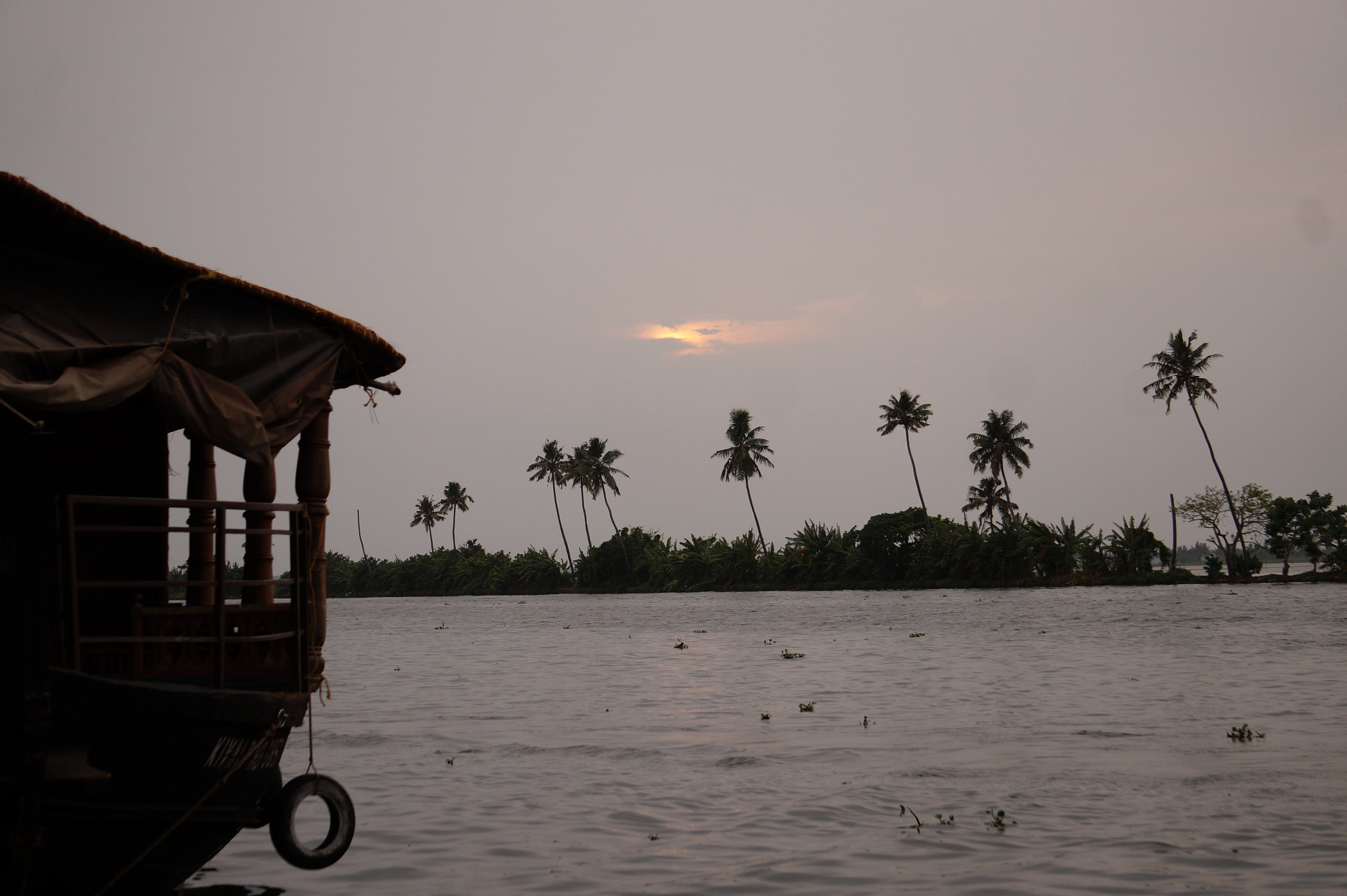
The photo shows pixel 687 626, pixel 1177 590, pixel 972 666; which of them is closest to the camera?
pixel 972 666

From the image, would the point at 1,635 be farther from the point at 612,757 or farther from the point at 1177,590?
the point at 1177,590

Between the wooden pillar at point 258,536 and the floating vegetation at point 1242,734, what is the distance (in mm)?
11737

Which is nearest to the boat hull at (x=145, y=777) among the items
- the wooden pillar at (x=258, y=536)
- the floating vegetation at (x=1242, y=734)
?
the wooden pillar at (x=258, y=536)

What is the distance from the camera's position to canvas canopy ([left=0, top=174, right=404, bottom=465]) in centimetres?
591

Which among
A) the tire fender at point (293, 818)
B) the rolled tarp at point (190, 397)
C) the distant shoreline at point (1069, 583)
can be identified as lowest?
the distant shoreline at point (1069, 583)

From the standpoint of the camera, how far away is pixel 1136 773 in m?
10.9

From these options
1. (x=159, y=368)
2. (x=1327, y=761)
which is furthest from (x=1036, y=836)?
(x=159, y=368)

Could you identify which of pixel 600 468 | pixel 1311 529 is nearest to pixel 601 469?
pixel 600 468

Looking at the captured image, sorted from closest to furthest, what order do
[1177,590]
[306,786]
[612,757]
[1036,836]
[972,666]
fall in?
[306,786] → [1036,836] → [612,757] → [972,666] → [1177,590]

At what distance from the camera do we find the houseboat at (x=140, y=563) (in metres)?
5.68

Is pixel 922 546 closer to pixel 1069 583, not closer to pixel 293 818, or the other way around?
pixel 1069 583

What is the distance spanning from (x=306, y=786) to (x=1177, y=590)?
2494 inches

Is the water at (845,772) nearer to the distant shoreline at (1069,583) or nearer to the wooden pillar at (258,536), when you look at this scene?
the wooden pillar at (258,536)

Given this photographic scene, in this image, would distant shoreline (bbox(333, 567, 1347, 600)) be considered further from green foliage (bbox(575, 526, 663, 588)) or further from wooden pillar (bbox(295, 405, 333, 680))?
wooden pillar (bbox(295, 405, 333, 680))
